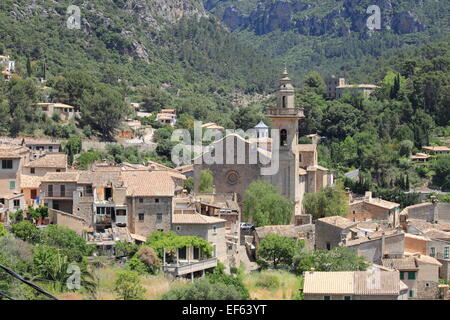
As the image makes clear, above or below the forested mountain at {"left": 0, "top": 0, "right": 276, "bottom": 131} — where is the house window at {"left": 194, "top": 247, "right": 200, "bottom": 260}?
below

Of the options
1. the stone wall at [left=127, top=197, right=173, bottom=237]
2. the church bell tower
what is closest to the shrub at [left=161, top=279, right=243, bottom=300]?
the stone wall at [left=127, top=197, right=173, bottom=237]

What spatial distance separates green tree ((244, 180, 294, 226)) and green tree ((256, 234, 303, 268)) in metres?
4.96

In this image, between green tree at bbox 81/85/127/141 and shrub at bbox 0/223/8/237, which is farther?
green tree at bbox 81/85/127/141

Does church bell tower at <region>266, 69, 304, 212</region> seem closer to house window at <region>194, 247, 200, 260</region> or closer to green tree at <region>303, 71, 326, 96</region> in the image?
house window at <region>194, 247, 200, 260</region>

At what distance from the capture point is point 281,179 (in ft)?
132

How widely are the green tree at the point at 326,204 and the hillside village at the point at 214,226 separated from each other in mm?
501

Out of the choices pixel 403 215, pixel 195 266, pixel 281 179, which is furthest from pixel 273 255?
pixel 403 215

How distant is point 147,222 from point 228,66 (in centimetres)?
9607

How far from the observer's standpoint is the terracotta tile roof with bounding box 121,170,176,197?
1218 inches

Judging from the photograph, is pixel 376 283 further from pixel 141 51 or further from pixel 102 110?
pixel 141 51

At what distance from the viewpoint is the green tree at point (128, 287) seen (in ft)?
77.4

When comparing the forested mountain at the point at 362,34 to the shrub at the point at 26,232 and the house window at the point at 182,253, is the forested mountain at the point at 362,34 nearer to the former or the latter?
the house window at the point at 182,253

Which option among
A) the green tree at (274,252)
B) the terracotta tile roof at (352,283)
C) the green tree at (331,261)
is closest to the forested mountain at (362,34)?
the green tree at (274,252)
